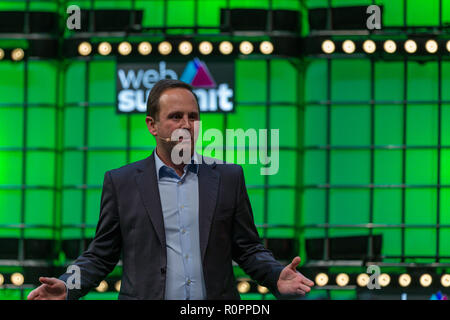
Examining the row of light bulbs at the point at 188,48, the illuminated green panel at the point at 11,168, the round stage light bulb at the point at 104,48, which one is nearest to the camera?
the row of light bulbs at the point at 188,48

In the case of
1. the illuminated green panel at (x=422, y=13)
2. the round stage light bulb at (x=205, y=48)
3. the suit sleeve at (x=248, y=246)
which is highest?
the illuminated green panel at (x=422, y=13)

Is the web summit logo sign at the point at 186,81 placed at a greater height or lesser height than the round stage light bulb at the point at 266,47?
lesser

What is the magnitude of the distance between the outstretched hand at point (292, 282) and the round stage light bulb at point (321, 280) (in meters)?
8.85

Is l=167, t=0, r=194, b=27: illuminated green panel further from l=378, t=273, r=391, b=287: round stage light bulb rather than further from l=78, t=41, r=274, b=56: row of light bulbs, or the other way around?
l=378, t=273, r=391, b=287: round stage light bulb

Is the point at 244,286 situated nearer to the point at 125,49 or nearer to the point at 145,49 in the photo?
the point at 145,49

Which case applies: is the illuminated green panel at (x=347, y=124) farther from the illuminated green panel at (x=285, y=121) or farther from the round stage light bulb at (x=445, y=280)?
the round stage light bulb at (x=445, y=280)

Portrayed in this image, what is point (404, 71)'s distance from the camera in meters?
13.1

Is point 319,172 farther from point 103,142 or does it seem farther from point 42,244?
point 42,244

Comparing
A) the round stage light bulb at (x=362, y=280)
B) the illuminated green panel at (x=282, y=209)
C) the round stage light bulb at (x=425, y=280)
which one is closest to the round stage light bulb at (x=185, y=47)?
the illuminated green panel at (x=282, y=209)

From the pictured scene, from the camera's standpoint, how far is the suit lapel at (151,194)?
3.83 metres

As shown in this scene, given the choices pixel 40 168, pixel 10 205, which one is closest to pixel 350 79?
pixel 40 168

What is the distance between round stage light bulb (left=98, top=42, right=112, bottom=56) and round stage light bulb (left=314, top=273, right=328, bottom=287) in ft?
14.6

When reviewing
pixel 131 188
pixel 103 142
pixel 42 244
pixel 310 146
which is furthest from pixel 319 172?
pixel 131 188

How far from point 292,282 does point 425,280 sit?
Answer: 911 centimetres
